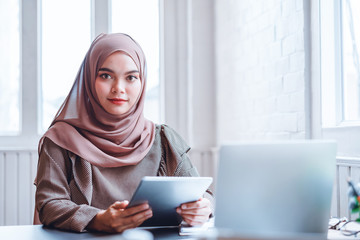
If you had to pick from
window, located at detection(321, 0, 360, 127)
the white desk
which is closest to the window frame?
window, located at detection(321, 0, 360, 127)

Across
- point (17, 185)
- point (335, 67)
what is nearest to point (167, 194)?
point (335, 67)

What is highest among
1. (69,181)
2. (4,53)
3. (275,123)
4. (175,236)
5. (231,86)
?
(4,53)

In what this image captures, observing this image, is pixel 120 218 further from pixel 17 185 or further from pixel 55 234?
pixel 17 185

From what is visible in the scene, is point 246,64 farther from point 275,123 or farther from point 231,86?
point 275,123

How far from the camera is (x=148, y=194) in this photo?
1.04m

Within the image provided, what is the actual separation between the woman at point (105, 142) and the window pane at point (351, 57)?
71 cm

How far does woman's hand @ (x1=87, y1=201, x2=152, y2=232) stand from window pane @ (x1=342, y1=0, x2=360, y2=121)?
103 centimetres

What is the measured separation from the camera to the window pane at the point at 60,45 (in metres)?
2.87

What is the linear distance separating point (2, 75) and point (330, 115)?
2155 millimetres

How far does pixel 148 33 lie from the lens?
9.86ft

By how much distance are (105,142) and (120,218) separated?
→ 48cm

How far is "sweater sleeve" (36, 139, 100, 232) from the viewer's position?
4.13 feet

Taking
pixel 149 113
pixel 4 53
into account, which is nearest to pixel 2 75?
pixel 4 53

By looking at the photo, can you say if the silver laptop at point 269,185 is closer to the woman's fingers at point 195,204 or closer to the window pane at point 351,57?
the woman's fingers at point 195,204
